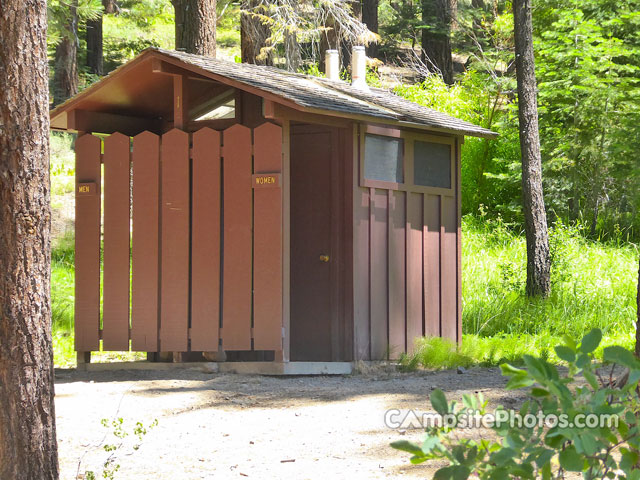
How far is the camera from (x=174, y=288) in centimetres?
770

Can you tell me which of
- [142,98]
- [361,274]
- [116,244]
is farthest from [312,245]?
[142,98]

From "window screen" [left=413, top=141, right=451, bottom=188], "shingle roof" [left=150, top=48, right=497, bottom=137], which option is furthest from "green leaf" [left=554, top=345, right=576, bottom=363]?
"window screen" [left=413, top=141, right=451, bottom=188]

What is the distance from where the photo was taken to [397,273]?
8320 mm

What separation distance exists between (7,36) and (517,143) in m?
15.8

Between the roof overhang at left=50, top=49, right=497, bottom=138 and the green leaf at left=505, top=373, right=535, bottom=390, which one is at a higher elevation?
the roof overhang at left=50, top=49, right=497, bottom=138

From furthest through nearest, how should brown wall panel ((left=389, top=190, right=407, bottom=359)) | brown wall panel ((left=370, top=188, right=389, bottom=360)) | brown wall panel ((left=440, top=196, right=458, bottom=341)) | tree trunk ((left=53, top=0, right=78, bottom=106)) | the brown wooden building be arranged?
tree trunk ((left=53, top=0, right=78, bottom=106)) → brown wall panel ((left=440, top=196, right=458, bottom=341)) → brown wall panel ((left=389, top=190, right=407, bottom=359)) → brown wall panel ((left=370, top=188, right=389, bottom=360)) → the brown wooden building

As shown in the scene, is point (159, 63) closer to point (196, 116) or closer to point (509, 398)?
point (196, 116)

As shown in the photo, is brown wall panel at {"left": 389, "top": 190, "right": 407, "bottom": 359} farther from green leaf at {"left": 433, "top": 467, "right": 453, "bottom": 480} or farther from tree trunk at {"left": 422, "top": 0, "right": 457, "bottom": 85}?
tree trunk at {"left": 422, "top": 0, "right": 457, "bottom": 85}

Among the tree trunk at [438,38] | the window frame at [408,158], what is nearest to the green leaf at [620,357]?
the window frame at [408,158]

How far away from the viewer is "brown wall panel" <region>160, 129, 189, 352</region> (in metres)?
7.66

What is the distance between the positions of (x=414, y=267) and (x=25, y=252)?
5.50m

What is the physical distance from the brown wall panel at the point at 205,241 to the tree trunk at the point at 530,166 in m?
6.25

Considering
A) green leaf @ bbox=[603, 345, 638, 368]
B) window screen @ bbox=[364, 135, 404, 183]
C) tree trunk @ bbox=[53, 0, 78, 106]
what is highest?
tree trunk @ bbox=[53, 0, 78, 106]

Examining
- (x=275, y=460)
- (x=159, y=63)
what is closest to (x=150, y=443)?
(x=275, y=460)
